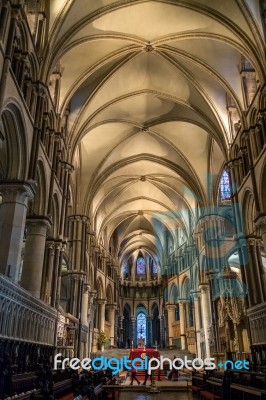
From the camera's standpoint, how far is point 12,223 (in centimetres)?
1067

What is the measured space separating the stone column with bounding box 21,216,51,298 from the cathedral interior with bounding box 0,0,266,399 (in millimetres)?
44

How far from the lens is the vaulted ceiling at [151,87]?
49.7ft

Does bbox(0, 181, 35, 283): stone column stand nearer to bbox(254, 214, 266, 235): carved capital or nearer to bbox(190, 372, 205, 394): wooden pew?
bbox(190, 372, 205, 394): wooden pew

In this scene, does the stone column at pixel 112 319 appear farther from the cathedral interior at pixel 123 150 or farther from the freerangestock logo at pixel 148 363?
the freerangestock logo at pixel 148 363

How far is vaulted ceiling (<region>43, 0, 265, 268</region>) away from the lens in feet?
49.7

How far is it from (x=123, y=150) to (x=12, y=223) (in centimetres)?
1715

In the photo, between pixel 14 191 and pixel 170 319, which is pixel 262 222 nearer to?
pixel 14 191

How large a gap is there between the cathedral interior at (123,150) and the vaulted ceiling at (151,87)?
0.07 meters

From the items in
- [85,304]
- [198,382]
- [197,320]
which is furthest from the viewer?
[197,320]

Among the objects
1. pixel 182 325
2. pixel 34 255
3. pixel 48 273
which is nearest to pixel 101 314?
pixel 182 325

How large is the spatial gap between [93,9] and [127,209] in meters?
23.6

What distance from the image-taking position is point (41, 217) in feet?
45.6

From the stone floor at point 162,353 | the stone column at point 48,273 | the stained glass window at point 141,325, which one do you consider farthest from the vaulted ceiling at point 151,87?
the stained glass window at point 141,325

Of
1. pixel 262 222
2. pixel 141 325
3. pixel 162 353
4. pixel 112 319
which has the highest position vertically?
pixel 262 222
